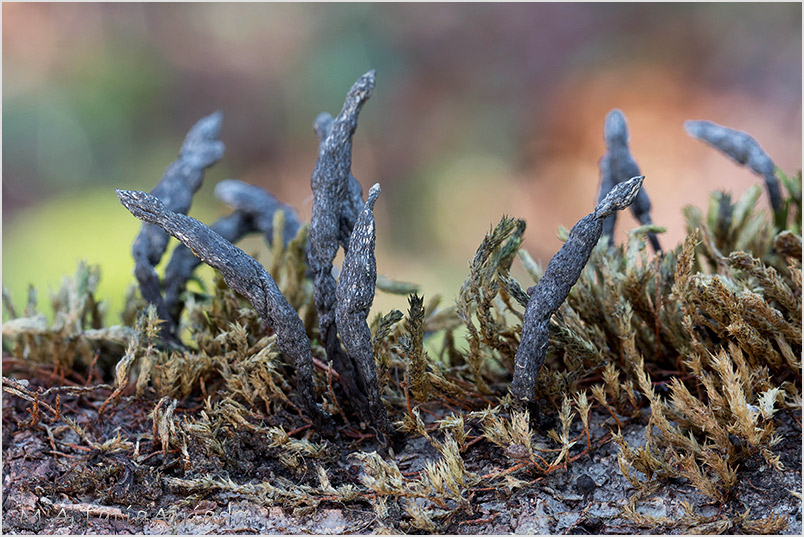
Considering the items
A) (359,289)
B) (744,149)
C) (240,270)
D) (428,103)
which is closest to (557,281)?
(359,289)

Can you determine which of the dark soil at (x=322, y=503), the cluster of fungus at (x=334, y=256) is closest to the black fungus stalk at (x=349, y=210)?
the cluster of fungus at (x=334, y=256)

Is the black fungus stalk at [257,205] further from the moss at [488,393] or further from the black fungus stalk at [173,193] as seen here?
the moss at [488,393]

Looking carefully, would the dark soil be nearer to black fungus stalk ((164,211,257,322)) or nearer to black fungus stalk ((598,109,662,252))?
black fungus stalk ((164,211,257,322))

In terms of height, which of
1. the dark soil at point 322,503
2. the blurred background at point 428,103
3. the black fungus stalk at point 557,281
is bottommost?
the dark soil at point 322,503

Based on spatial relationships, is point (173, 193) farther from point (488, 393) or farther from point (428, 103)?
point (428, 103)

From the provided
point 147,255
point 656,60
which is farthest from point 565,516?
point 656,60
